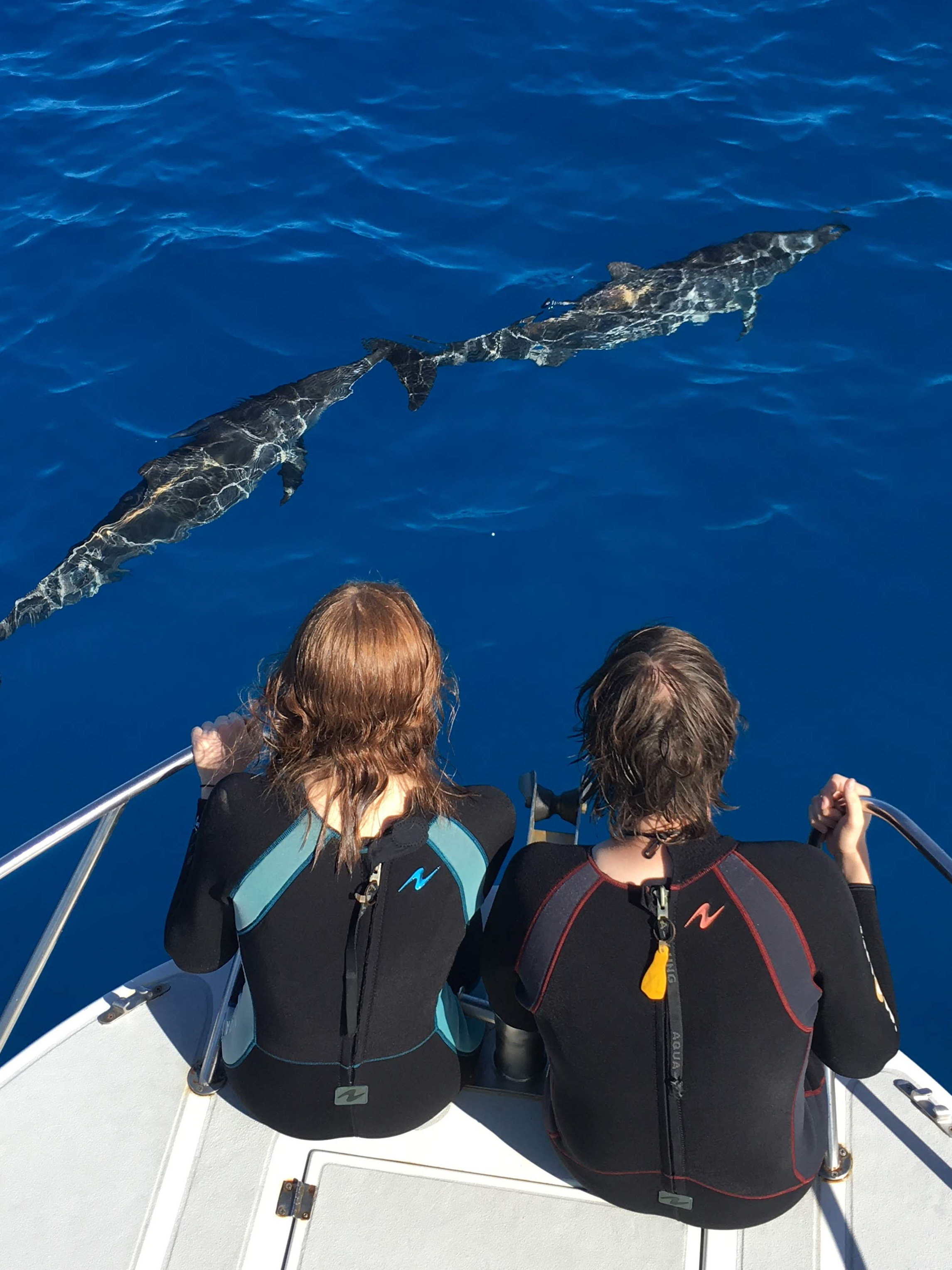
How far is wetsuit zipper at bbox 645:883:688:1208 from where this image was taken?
2551 millimetres

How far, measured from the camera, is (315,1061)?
2988 millimetres

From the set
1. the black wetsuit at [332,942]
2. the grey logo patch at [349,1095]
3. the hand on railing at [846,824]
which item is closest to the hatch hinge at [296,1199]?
the black wetsuit at [332,942]

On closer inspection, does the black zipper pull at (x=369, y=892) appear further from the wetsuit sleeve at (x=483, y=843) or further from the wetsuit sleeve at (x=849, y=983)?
the wetsuit sleeve at (x=849, y=983)

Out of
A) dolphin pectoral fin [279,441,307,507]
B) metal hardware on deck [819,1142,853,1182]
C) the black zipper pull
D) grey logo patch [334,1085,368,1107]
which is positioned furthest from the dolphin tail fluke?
metal hardware on deck [819,1142,853,1182]

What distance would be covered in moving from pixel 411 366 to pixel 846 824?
6894mm

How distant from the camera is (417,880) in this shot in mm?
2885

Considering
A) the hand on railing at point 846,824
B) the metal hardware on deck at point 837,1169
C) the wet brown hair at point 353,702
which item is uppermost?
the wet brown hair at point 353,702

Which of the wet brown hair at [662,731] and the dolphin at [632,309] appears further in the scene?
the dolphin at [632,309]

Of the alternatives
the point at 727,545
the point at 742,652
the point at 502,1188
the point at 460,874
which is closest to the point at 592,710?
the point at 460,874

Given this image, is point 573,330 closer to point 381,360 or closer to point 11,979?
point 381,360

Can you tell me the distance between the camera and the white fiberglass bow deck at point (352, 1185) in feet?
9.95

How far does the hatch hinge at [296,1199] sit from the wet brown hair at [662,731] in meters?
1.51

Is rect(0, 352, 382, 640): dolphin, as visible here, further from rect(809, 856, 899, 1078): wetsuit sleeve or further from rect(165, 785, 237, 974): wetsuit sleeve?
rect(809, 856, 899, 1078): wetsuit sleeve

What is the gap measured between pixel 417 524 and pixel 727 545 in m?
2.32
